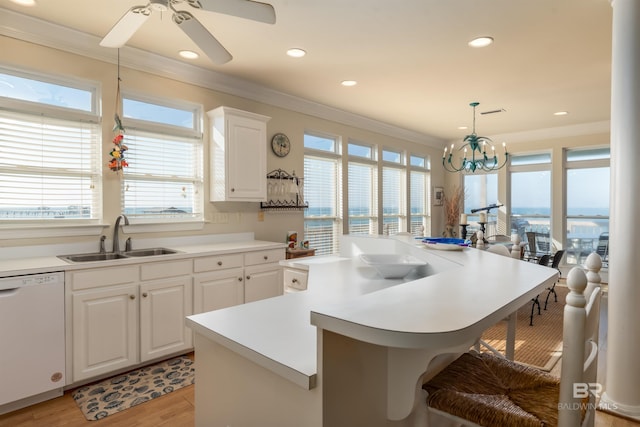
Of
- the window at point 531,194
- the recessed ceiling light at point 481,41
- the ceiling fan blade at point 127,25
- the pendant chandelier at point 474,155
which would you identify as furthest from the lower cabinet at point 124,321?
the window at point 531,194

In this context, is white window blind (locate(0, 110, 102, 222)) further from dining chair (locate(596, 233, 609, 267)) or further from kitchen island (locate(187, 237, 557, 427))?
dining chair (locate(596, 233, 609, 267))

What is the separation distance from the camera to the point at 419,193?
24.4 ft

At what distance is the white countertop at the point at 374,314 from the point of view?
0.86m

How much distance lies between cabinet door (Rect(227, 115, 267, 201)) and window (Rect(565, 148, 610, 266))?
19.2 ft

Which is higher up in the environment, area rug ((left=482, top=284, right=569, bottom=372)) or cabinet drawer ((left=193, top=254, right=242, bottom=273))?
cabinet drawer ((left=193, top=254, right=242, bottom=273))

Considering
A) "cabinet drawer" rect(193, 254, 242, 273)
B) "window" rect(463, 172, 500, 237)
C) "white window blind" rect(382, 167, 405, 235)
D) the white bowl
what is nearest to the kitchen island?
the white bowl

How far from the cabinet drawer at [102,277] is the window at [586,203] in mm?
7190

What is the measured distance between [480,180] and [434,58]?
4902mm

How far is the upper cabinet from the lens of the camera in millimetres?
3771

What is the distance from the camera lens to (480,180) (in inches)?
307

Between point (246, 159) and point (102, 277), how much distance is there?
1.82 m

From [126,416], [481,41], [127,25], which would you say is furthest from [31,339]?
[481,41]

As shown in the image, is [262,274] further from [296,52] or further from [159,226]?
[296,52]

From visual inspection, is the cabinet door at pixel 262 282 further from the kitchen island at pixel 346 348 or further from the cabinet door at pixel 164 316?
the kitchen island at pixel 346 348
